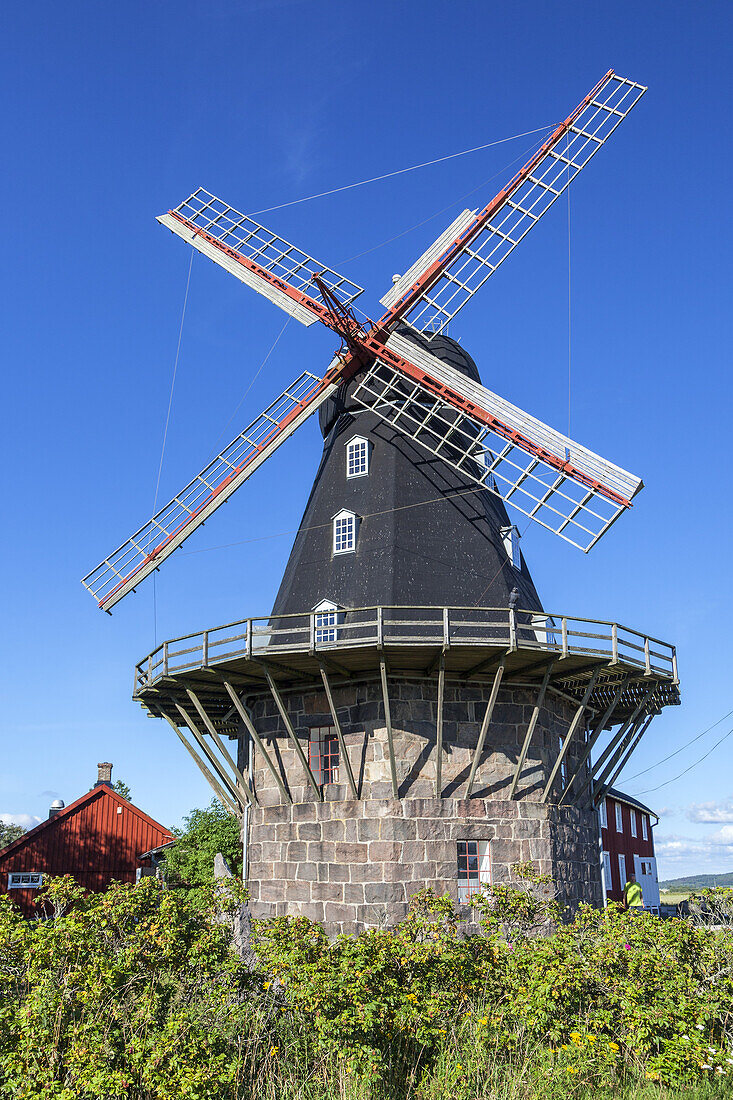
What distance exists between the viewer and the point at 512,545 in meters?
19.2

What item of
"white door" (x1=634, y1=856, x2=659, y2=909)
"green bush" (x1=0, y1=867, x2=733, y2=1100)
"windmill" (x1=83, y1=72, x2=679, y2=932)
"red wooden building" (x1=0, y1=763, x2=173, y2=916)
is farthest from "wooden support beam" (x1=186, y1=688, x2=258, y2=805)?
"white door" (x1=634, y1=856, x2=659, y2=909)

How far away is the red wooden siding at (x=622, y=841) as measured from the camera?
2908 cm

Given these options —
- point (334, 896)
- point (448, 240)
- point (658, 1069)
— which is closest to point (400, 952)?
point (658, 1069)

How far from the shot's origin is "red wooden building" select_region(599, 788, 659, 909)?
95.1 ft

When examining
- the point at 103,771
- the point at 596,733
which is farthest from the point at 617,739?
the point at 103,771

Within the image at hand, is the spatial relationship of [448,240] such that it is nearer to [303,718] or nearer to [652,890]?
[303,718]

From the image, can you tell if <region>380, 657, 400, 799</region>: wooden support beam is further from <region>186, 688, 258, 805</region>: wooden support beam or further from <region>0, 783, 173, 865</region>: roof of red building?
<region>0, 783, 173, 865</region>: roof of red building

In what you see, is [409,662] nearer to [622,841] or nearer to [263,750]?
[263,750]

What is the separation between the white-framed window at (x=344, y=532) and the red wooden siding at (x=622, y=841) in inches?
607

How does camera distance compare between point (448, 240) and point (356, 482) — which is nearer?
point (356, 482)

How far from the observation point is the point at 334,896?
1619 cm

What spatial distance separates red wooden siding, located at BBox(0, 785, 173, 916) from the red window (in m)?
13.5

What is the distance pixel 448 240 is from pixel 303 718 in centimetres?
1168

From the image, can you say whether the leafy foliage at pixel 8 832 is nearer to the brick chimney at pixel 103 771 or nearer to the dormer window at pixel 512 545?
the brick chimney at pixel 103 771
